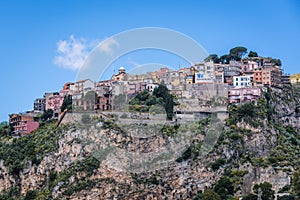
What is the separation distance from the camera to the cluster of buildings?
185 ft

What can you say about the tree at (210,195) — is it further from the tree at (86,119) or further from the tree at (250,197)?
the tree at (86,119)

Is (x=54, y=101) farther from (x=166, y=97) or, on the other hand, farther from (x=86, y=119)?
(x=166, y=97)

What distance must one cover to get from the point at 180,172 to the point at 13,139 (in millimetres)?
16173

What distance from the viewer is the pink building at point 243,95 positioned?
55503 mm

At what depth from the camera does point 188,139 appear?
50656mm

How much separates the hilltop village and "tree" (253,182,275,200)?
10.1 m

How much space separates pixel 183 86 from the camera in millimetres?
60125

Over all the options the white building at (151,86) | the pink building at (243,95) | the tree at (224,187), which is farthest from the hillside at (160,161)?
the white building at (151,86)

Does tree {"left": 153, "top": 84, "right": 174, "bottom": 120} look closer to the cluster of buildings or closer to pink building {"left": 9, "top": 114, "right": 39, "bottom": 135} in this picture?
the cluster of buildings

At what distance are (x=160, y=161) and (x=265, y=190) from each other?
888cm

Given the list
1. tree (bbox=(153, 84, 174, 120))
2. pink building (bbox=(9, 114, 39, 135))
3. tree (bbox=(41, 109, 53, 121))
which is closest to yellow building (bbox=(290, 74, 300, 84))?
tree (bbox=(153, 84, 174, 120))

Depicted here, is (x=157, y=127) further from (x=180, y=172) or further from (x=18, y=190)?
(x=18, y=190)

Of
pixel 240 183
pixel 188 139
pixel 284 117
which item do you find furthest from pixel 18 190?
pixel 284 117

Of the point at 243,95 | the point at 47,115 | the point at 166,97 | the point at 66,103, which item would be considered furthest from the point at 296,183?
the point at 47,115
